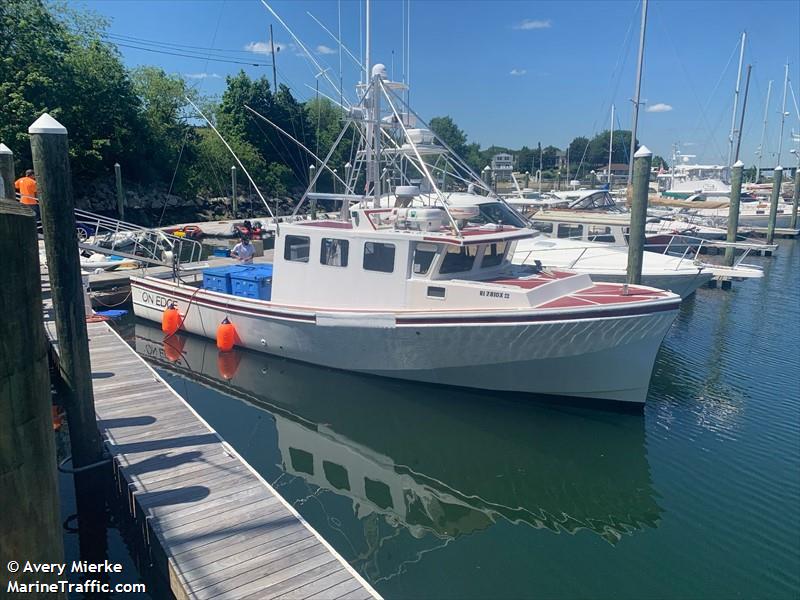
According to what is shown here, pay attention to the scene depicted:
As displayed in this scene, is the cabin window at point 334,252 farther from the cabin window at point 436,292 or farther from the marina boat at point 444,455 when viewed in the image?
the marina boat at point 444,455

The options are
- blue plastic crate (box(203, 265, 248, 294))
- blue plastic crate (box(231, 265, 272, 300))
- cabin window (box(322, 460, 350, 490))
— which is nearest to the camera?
cabin window (box(322, 460, 350, 490))

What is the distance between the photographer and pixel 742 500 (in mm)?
7051

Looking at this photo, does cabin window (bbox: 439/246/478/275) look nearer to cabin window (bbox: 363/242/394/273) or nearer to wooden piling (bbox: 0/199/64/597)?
cabin window (bbox: 363/242/394/273)

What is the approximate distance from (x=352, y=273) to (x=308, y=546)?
588cm

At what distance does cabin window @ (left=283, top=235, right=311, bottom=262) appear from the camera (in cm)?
1079

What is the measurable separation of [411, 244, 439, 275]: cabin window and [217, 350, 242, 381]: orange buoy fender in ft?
15.1

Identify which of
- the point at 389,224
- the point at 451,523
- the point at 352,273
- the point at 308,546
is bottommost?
the point at 451,523

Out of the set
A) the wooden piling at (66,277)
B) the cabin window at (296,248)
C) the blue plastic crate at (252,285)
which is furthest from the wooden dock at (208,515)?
the blue plastic crate at (252,285)

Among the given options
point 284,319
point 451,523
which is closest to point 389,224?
point 284,319

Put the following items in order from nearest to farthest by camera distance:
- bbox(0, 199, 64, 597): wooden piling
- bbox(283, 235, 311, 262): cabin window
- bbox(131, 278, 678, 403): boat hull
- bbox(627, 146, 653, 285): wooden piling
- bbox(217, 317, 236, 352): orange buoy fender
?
1. bbox(0, 199, 64, 597): wooden piling
2. bbox(131, 278, 678, 403): boat hull
3. bbox(283, 235, 311, 262): cabin window
4. bbox(627, 146, 653, 285): wooden piling
5. bbox(217, 317, 236, 352): orange buoy fender

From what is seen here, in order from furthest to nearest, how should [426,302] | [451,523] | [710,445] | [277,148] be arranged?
[277,148]
[426,302]
[710,445]
[451,523]

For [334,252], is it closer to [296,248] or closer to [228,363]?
[296,248]

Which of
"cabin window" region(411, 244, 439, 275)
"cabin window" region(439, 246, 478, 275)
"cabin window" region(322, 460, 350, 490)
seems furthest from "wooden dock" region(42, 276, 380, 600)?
"cabin window" region(439, 246, 478, 275)

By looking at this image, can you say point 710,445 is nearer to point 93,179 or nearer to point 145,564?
point 145,564
